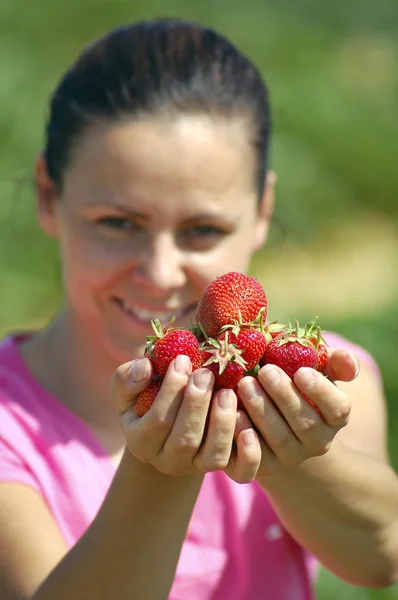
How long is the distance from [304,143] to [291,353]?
5.01 metres

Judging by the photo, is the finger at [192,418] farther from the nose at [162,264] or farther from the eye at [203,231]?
the eye at [203,231]

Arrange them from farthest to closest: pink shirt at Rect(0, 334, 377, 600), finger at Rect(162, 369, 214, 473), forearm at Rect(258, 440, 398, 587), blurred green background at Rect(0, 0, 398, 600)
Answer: blurred green background at Rect(0, 0, 398, 600) < pink shirt at Rect(0, 334, 377, 600) < forearm at Rect(258, 440, 398, 587) < finger at Rect(162, 369, 214, 473)

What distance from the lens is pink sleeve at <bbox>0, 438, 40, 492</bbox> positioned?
83.1 inches

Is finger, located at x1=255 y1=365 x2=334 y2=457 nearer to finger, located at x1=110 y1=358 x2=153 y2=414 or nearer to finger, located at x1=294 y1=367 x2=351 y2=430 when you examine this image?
finger, located at x1=294 y1=367 x2=351 y2=430

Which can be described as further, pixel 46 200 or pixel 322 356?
pixel 46 200

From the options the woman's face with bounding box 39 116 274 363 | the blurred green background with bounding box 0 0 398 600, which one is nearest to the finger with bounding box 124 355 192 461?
the woman's face with bounding box 39 116 274 363

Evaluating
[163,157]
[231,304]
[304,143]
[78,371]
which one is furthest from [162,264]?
[304,143]

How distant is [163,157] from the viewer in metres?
2.25

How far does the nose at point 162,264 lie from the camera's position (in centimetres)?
225

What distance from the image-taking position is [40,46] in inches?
288

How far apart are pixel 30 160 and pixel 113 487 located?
437 cm

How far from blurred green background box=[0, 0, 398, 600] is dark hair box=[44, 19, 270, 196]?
126cm

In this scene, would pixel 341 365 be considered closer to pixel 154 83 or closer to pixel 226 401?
pixel 226 401

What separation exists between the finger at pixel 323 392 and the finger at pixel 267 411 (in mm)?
41
